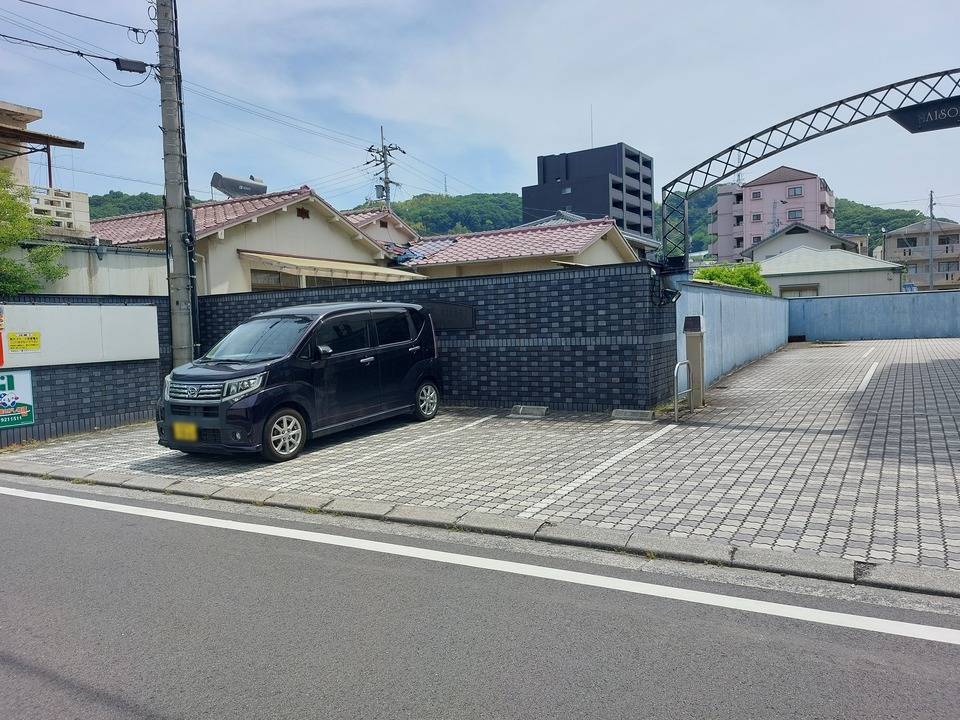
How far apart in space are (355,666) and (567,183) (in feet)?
261

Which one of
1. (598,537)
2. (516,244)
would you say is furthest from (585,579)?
(516,244)

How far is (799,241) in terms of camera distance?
5144 centimetres

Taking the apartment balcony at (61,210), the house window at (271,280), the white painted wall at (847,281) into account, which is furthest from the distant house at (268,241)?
the white painted wall at (847,281)

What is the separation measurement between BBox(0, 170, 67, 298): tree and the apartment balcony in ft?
10.6

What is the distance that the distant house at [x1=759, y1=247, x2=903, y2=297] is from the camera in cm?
3553

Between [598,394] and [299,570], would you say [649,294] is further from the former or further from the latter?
[299,570]

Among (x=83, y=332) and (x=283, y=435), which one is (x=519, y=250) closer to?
(x=83, y=332)

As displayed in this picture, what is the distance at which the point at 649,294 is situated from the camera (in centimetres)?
1018

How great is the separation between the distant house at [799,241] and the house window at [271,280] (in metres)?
39.0

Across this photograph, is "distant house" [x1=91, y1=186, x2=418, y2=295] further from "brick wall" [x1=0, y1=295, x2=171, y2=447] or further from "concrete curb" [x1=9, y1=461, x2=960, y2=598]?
"concrete curb" [x1=9, y1=461, x2=960, y2=598]

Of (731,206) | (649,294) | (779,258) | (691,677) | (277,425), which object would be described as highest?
(731,206)

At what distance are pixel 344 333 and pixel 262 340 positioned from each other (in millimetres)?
1005

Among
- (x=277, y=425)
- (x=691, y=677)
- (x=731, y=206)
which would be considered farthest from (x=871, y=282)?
(x=731, y=206)

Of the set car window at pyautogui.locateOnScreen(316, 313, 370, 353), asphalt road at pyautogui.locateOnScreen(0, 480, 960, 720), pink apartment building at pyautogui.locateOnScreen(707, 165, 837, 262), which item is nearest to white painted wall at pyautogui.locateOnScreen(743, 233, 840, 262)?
pink apartment building at pyautogui.locateOnScreen(707, 165, 837, 262)
